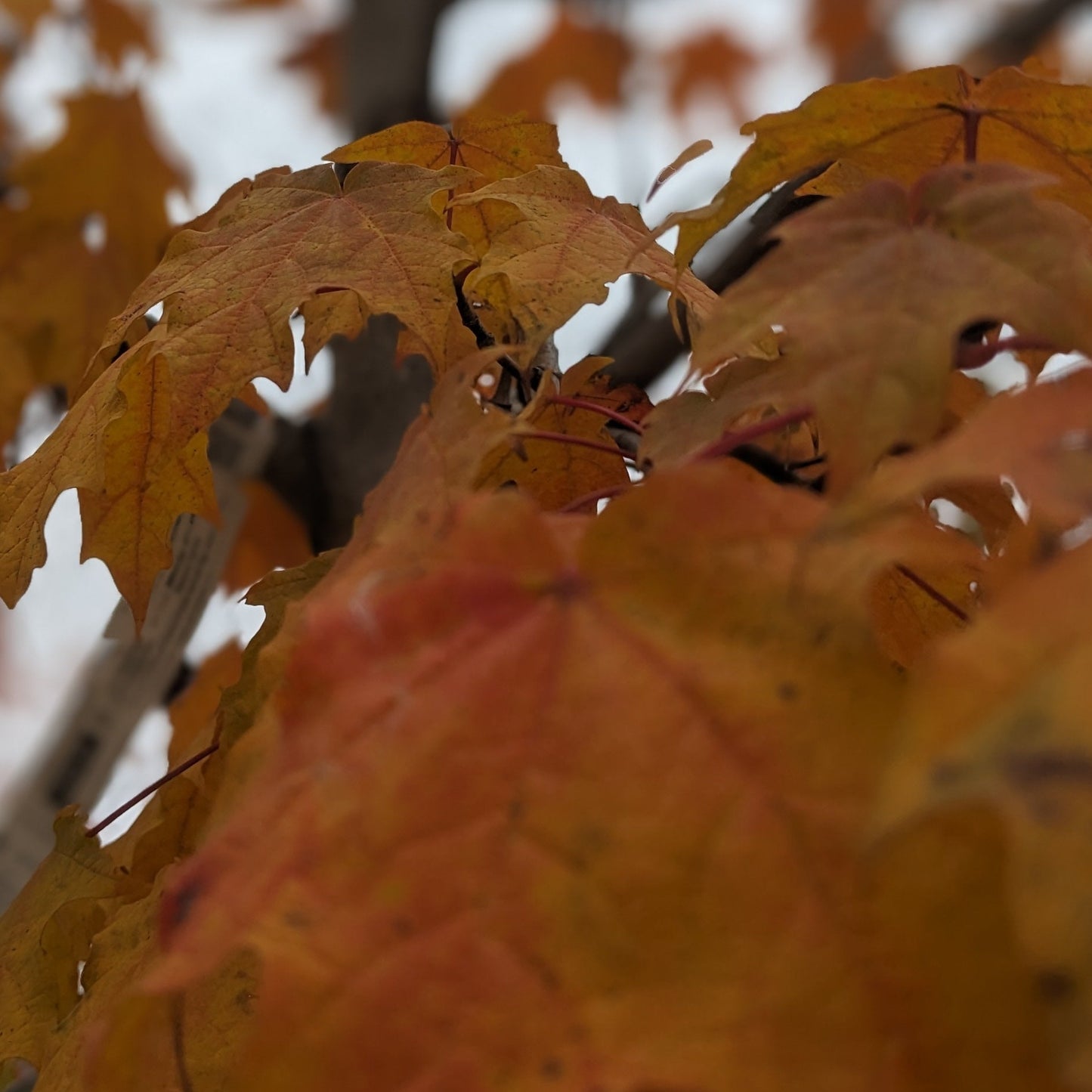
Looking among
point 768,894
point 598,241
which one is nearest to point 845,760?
point 768,894

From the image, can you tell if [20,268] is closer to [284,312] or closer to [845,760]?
[284,312]

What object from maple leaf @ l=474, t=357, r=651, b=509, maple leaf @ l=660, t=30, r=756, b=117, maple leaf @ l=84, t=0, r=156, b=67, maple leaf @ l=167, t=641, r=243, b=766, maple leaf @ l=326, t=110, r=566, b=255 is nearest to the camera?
maple leaf @ l=474, t=357, r=651, b=509

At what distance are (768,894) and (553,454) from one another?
0.39 meters

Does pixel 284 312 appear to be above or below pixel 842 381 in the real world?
above

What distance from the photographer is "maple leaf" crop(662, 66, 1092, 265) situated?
51 centimetres

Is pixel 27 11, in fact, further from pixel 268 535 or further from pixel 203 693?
pixel 203 693

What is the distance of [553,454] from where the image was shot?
64 centimetres

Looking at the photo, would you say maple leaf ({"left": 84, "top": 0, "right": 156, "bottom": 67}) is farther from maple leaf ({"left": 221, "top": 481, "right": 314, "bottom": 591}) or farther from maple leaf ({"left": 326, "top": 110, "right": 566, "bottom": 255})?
maple leaf ({"left": 326, "top": 110, "right": 566, "bottom": 255})

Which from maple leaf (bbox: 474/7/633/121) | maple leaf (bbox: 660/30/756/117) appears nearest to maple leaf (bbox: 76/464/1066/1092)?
maple leaf (bbox: 474/7/633/121)

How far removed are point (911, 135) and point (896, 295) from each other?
0.85 feet

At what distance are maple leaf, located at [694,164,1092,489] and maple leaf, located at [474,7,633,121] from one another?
2139 mm

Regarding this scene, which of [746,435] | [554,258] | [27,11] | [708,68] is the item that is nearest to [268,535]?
[554,258]

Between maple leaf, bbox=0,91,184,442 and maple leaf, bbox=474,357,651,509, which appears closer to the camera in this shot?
maple leaf, bbox=474,357,651,509

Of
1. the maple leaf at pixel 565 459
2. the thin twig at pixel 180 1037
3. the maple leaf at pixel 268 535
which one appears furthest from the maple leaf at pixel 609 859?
the maple leaf at pixel 268 535
